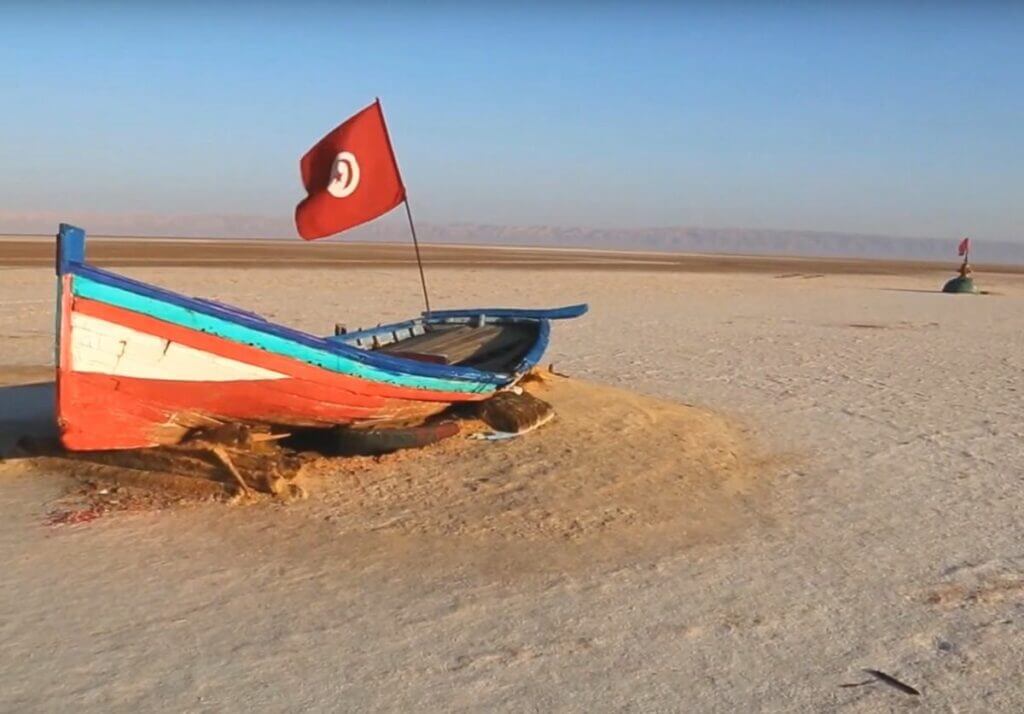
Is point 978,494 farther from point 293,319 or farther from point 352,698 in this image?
point 293,319

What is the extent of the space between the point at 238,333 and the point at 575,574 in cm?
261

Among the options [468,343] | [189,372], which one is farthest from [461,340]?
[189,372]

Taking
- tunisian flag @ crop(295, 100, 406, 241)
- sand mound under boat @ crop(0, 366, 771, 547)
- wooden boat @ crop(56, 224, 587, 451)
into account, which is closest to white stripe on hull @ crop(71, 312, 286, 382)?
wooden boat @ crop(56, 224, 587, 451)

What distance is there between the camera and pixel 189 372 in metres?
5.92

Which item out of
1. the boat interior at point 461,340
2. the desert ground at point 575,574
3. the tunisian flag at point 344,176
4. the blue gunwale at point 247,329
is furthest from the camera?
the boat interior at point 461,340

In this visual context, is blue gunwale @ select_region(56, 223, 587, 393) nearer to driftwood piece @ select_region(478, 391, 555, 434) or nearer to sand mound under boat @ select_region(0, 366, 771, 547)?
driftwood piece @ select_region(478, 391, 555, 434)

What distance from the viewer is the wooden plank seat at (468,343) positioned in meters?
9.14

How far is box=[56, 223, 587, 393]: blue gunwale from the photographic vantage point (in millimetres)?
5492

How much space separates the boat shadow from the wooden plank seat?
2.90 meters

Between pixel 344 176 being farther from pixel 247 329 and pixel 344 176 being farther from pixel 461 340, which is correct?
pixel 461 340

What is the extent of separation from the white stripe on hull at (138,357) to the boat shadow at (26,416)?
1655 millimetres

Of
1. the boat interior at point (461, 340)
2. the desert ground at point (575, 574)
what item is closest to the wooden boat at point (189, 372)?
the desert ground at point (575, 574)

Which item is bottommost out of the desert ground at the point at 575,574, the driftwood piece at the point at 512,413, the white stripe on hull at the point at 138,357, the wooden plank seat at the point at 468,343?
the desert ground at the point at 575,574

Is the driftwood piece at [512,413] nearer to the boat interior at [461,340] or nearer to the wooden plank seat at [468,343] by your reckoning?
the boat interior at [461,340]
